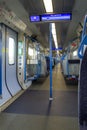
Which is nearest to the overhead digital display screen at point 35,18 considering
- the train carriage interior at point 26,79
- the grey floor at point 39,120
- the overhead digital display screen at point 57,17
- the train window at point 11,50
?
the train carriage interior at point 26,79

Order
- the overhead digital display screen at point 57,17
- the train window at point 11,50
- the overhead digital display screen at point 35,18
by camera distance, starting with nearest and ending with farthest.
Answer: the overhead digital display screen at point 57,17, the overhead digital display screen at point 35,18, the train window at point 11,50

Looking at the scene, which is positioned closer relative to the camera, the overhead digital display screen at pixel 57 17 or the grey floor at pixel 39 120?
the grey floor at pixel 39 120

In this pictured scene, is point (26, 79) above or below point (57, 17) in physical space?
below

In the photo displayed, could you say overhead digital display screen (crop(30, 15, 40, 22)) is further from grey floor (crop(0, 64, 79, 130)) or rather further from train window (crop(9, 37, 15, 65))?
grey floor (crop(0, 64, 79, 130))

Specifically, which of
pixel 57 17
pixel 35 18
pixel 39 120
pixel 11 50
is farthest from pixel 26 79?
pixel 39 120

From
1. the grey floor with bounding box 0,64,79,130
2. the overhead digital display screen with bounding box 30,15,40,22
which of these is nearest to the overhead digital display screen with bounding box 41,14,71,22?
the overhead digital display screen with bounding box 30,15,40,22

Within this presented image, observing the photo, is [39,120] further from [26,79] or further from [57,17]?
[26,79]

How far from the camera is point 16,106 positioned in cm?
522

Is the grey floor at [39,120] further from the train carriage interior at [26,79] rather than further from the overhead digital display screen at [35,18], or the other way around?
the overhead digital display screen at [35,18]

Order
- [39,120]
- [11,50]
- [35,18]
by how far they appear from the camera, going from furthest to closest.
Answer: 1. [11,50]
2. [35,18]
3. [39,120]

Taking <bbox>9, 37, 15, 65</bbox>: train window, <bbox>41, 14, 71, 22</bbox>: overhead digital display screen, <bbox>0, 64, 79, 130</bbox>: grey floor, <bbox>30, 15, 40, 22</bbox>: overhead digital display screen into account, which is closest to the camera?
<bbox>0, 64, 79, 130</bbox>: grey floor

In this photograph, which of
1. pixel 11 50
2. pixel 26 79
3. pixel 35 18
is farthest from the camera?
pixel 26 79

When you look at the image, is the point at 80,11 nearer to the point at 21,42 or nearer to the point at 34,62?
the point at 21,42

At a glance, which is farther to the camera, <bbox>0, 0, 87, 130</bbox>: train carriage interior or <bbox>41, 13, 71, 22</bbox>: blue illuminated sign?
<bbox>41, 13, 71, 22</bbox>: blue illuminated sign
